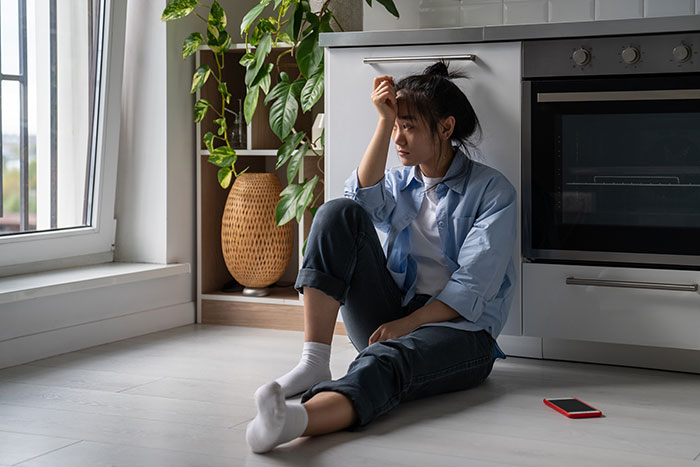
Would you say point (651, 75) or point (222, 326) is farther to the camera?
point (222, 326)

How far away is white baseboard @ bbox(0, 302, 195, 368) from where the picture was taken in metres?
2.56

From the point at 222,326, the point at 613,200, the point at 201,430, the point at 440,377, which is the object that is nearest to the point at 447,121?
the point at 613,200

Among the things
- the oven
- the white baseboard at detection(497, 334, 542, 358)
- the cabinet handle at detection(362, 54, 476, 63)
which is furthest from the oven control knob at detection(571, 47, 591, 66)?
the white baseboard at detection(497, 334, 542, 358)

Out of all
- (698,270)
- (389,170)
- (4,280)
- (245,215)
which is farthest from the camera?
(245,215)

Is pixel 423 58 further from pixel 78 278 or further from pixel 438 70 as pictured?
pixel 78 278

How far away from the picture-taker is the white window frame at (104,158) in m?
2.99

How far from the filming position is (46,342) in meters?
2.66

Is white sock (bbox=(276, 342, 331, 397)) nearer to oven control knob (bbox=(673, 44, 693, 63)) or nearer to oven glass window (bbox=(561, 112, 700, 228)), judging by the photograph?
oven glass window (bbox=(561, 112, 700, 228))

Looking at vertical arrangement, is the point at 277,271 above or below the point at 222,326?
above

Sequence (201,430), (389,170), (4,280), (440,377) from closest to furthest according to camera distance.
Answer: (201,430)
(440,377)
(389,170)
(4,280)

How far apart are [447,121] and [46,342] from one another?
1.36 meters

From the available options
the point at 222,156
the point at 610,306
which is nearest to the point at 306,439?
the point at 610,306

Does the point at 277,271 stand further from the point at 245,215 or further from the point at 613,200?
the point at 613,200

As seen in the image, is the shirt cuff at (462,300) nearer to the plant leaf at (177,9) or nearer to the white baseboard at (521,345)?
the white baseboard at (521,345)
